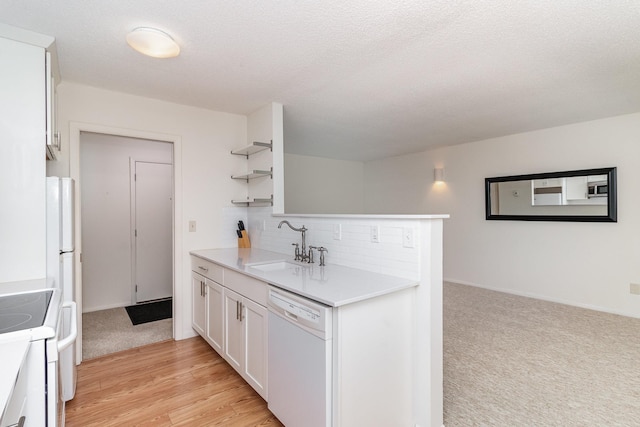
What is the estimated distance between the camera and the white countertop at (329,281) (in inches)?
58.4

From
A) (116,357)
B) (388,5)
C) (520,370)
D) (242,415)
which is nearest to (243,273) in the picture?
(242,415)

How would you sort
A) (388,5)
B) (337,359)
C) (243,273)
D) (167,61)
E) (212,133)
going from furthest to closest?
1. (212,133)
2. (167,61)
3. (243,273)
4. (388,5)
5. (337,359)

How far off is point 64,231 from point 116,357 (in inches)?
53.3

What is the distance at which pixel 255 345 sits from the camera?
200 cm

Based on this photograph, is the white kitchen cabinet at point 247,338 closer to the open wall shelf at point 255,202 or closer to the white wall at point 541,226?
the open wall shelf at point 255,202

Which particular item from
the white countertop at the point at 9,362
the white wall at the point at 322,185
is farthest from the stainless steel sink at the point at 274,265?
the white wall at the point at 322,185

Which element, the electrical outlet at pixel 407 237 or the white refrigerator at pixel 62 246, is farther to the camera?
the white refrigerator at pixel 62 246

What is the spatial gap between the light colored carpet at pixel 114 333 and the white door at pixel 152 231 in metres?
0.57

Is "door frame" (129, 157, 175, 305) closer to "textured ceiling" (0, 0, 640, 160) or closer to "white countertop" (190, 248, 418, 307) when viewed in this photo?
"textured ceiling" (0, 0, 640, 160)

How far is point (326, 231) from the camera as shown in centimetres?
244

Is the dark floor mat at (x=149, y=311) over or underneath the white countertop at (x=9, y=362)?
underneath

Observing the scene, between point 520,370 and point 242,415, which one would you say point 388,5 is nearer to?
point 242,415

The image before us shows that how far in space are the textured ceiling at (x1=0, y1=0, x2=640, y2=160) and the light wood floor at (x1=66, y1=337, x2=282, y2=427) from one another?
2.36 metres

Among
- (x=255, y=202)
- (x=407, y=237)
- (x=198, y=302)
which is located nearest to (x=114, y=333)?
(x=198, y=302)
